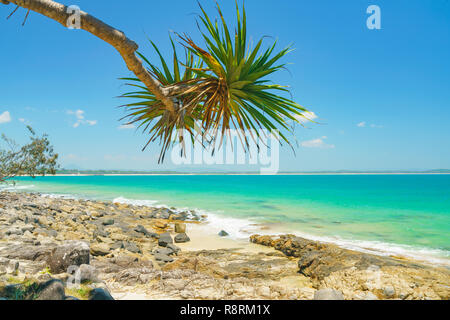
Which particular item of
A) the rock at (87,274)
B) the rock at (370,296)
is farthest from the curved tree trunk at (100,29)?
the rock at (370,296)

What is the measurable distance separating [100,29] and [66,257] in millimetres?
2580

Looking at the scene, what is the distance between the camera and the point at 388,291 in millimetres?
A: 3258

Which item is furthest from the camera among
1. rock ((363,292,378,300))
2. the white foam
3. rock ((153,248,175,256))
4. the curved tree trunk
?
the white foam

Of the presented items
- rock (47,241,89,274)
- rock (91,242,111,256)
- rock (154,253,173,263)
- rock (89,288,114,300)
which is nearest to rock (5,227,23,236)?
rock (91,242,111,256)

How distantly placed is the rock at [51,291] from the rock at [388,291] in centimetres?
347

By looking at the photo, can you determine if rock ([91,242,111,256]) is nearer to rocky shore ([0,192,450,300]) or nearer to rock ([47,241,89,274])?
rocky shore ([0,192,450,300])

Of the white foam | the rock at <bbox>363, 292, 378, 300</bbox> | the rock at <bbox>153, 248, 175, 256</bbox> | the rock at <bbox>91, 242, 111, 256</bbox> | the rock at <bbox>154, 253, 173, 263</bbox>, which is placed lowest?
the white foam

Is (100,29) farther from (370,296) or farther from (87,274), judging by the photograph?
(370,296)

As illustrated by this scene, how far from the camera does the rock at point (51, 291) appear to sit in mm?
1928

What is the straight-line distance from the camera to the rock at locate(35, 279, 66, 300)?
193 cm

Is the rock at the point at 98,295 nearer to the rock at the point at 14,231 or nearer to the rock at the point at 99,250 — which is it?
the rock at the point at 99,250

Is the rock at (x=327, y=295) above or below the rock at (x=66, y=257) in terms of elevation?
below

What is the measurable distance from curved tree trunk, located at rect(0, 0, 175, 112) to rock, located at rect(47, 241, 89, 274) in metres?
2.26

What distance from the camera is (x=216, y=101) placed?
95.1 inches
